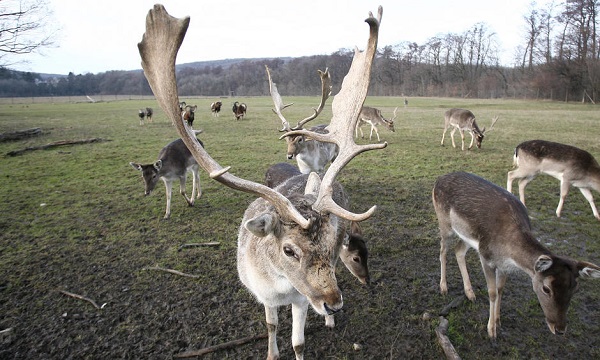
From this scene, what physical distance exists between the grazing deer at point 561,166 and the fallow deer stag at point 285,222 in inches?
249

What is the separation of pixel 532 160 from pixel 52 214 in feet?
35.1

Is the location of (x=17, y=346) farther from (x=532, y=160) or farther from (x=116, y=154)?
(x=116, y=154)

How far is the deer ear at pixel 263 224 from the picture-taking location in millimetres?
2424

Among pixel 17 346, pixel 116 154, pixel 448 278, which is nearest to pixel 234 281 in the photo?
pixel 17 346

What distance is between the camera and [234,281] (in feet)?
15.9

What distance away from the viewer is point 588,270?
3.10m

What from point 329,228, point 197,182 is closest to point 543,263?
point 329,228

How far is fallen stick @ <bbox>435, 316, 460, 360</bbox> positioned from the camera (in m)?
3.40

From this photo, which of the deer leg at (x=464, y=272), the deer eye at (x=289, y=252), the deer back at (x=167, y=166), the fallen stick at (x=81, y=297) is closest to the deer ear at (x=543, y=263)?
the deer leg at (x=464, y=272)

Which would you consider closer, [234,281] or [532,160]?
[234,281]

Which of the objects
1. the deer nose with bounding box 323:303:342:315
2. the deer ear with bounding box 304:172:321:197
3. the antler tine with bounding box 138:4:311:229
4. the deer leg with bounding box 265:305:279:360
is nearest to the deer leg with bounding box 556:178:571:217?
the deer ear with bounding box 304:172:321:197

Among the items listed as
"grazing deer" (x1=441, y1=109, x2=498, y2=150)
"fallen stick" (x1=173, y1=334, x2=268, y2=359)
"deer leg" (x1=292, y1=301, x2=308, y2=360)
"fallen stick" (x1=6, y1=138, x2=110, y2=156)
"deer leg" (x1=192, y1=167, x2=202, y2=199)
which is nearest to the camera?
"deer leg" (x1=292, y1=301, x2=308, y2=360)

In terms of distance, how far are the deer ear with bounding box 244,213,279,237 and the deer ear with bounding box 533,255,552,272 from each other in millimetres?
2517

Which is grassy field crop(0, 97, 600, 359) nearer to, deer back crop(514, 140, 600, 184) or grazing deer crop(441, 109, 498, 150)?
deer back crop(514, 140, 600, 184)
